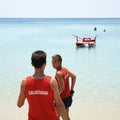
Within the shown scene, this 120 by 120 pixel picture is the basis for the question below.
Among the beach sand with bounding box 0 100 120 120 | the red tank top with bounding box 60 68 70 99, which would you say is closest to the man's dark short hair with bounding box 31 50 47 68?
the red tank top with bounding box 60 68 70 99

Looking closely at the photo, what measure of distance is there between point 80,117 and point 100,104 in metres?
1.61

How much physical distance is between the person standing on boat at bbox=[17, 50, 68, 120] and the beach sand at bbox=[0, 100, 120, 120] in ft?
14.9

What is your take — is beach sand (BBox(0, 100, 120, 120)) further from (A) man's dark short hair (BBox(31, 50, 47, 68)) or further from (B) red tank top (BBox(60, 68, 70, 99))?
(A) man's dark short hair (BBox(31, 50, 47, 68))

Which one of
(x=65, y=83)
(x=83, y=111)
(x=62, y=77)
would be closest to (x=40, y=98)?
(x=62, y=77)

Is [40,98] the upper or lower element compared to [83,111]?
upper

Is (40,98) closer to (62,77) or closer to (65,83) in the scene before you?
(62,77)

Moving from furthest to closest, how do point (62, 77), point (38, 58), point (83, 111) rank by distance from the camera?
point (83, 111) → point (62, 77) → point (38, 58)

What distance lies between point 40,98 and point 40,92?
0.08 metres

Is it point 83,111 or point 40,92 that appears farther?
point 83,111

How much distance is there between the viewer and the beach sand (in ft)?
26.9

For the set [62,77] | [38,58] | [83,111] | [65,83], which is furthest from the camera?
[83,111]

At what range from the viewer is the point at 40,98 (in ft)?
11.8

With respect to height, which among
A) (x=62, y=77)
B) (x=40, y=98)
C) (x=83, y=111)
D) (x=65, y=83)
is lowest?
(x=83, y=111)

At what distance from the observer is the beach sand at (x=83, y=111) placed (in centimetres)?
820
